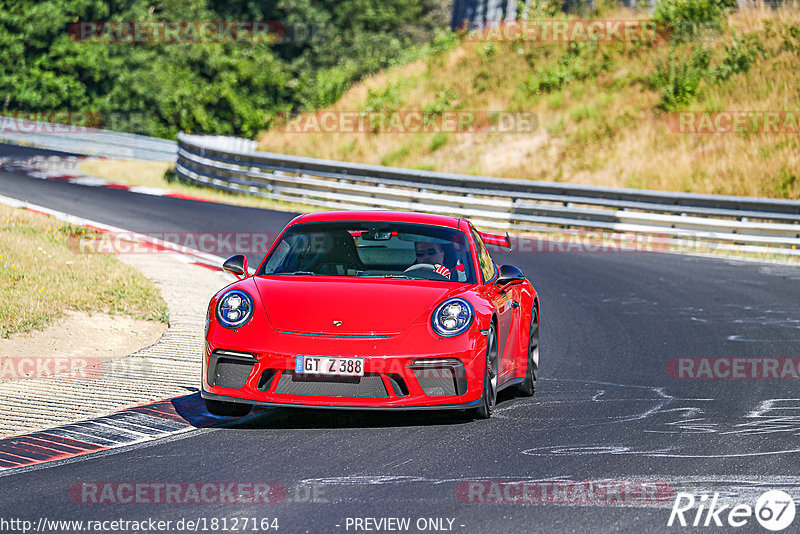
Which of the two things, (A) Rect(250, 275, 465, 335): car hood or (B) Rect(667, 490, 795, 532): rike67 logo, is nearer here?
(B) Rect(667, 490, 795, 532): rike67 logo

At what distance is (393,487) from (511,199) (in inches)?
719

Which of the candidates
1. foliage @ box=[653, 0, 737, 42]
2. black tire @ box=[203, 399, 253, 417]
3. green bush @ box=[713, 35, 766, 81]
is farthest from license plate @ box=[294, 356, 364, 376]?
foliage @ box=[653, 0, 737, 42]

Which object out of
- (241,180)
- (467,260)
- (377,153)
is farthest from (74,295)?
(377,153)

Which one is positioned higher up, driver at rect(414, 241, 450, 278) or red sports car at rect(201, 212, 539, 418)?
driver at rect(414, 241, 450, 278)

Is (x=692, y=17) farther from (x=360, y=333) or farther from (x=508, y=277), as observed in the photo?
(x=360, y=333)

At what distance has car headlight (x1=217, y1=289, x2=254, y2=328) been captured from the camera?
7148 millimetres

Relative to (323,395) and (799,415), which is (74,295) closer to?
(323,395)

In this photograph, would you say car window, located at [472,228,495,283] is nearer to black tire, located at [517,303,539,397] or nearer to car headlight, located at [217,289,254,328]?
black tire, located at [517,303,539,397]

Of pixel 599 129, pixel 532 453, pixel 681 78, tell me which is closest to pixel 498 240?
pixel 532 453

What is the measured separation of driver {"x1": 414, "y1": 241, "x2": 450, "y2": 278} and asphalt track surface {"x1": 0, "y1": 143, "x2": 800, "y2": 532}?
1.05 meters

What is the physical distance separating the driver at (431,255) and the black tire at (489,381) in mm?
778

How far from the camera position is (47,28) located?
54.5 metres

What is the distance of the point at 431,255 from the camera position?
8172 millimetres

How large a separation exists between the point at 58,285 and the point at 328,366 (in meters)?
6.26
